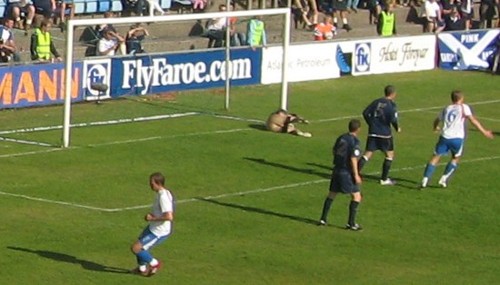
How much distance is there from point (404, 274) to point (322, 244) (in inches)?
Result: 85.5

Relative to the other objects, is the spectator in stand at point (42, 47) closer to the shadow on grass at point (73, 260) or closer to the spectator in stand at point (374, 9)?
the shadow on grass at point (73, 260)

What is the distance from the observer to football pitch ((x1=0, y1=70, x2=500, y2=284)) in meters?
22.4

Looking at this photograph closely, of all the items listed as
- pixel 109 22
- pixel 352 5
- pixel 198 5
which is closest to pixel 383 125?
pixel 109 22

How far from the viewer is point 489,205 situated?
91.3 ft

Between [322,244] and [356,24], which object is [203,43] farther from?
[322,244]

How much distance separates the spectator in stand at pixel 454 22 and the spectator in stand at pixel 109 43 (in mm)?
17790

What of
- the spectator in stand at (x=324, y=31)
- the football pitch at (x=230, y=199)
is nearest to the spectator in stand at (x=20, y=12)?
the football pitch at (x=230, y=199)

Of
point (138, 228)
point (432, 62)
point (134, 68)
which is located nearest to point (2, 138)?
point (134, 68)

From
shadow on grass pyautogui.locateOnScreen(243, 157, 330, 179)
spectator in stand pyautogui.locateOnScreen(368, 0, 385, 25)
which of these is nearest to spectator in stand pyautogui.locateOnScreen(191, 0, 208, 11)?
spectator in stand pyautogui.locateOnScreen(368, 0, 385, 25)

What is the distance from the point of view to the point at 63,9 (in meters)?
43.3

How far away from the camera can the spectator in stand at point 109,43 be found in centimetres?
3884

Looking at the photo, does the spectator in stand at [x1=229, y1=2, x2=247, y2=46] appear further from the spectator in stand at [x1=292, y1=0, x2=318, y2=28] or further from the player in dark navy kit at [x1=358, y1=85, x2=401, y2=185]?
the player in dark navy kit at [x1=358, y1=85, x2=401, y2=185]

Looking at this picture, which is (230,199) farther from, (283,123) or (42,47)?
(42,47)

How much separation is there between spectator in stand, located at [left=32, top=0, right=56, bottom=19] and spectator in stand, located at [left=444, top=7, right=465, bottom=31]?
1644 cm
